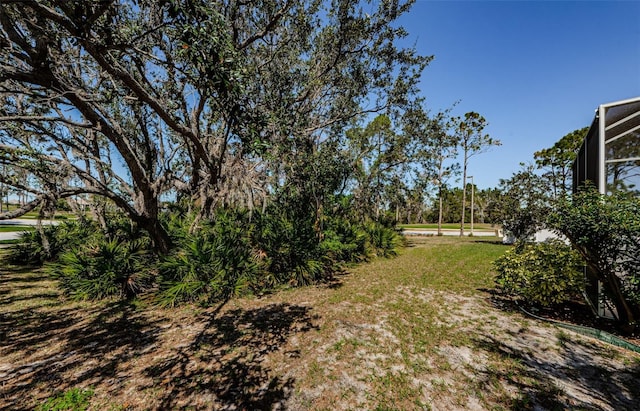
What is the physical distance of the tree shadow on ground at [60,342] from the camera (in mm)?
3033

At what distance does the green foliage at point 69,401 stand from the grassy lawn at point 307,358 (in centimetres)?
3

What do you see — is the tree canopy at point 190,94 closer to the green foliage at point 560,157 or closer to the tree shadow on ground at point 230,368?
the tree shadow on ground at point 230,368

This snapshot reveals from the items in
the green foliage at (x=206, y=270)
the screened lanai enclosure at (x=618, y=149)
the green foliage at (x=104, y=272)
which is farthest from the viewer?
the green foliage at (x=104, y=272)

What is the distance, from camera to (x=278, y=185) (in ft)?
28.1

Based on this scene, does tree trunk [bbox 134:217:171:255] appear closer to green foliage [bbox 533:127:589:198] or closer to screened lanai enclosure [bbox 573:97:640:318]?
screened lanai enclosure [bbox 573:97:640:318]

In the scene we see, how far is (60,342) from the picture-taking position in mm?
4051

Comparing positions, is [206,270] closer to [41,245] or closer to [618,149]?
[41,245]

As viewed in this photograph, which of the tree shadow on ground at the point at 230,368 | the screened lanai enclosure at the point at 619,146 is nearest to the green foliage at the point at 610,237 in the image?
the screened lanai enclosure at the point at 619,146

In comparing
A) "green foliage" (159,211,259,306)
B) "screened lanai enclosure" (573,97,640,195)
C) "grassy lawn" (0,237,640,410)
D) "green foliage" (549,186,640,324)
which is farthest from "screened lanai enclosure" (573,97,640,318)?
"green foliage" (159,211,259,306)

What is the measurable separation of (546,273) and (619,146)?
2.91 m

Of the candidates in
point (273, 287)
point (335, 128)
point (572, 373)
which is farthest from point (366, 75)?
point (572, 373)

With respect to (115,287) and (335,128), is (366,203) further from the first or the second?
(115,287)

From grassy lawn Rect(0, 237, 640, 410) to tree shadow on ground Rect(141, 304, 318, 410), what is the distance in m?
0.02

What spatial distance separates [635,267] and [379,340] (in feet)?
14.0
